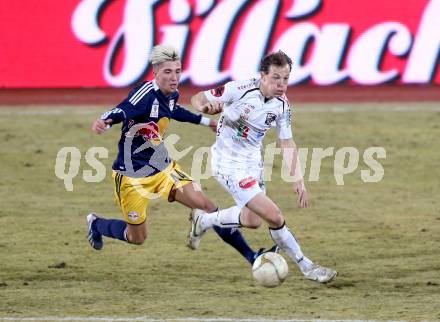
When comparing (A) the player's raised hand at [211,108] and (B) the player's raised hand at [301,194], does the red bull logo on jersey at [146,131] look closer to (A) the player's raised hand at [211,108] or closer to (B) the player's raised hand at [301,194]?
(A) the player's raised hand at [211,108]

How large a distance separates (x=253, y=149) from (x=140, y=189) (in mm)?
1305

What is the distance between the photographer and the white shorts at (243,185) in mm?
10992

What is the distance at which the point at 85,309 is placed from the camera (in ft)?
33.6

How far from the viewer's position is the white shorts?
11.0m

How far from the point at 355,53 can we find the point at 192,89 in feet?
12.2

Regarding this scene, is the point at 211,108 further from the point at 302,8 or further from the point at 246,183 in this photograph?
the point at 302,8

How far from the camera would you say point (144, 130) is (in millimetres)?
11125

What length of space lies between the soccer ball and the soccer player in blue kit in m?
0.54

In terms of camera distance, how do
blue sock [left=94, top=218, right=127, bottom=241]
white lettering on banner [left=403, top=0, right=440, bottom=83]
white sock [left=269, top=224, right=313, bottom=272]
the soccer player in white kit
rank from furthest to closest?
1. white lettering on banner [left=403, top=0, right=440, bottom=83]
2. blue sock [left=94, top=218, right=127, bottom=241]
3. white sock [left=269, top=224, right=313, bottom=272]
4. the soccer player in white kit

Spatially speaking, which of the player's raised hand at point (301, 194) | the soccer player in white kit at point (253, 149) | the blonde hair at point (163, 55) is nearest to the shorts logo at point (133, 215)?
the soccer player in white kit at point (253, 149)

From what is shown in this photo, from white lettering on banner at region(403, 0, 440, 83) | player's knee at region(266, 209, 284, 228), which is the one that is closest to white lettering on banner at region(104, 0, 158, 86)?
white lettering on banner at region(403, 0, 440, 83)

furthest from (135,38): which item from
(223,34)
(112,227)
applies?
(112,227)

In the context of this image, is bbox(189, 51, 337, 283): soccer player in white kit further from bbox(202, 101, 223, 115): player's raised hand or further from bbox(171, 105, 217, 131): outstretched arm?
bbox(171, 105, 217, 131): outstretched arm

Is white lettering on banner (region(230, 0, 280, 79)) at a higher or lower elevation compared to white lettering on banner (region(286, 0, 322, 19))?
lower
